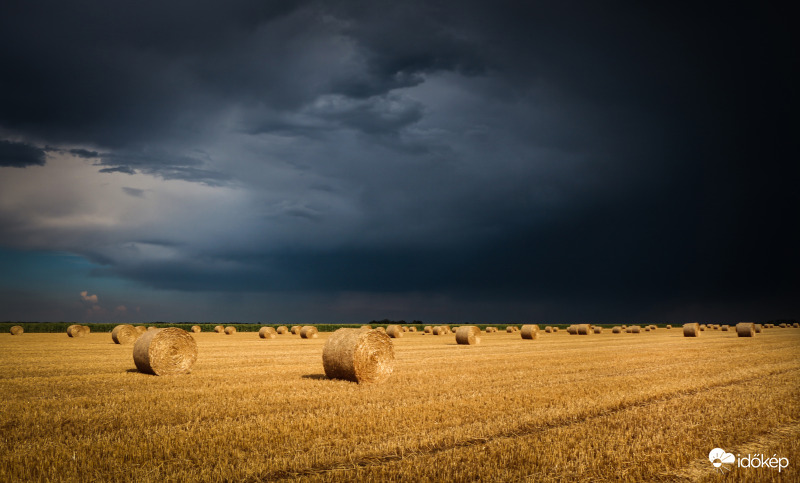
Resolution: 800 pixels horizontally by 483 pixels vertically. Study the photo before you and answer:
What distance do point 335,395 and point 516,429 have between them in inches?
178

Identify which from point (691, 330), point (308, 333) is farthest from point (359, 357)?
point (691, 330)

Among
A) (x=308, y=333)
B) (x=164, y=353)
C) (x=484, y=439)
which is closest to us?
(x=484, y=439)

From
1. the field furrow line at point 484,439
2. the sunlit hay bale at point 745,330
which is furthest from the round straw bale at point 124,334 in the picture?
the sunlit hay bale at point 745,330

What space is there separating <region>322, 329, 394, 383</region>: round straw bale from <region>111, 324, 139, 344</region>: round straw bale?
23.0 m

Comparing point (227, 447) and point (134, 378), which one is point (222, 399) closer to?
point (227, 447)

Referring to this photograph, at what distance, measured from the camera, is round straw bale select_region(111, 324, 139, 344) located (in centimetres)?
3127

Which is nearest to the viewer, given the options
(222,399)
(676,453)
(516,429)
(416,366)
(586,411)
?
(676,453)

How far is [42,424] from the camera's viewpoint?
8047 millimetres

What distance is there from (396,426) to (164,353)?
34.4ft

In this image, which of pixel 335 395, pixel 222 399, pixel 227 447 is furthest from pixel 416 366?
pixel 227 447
